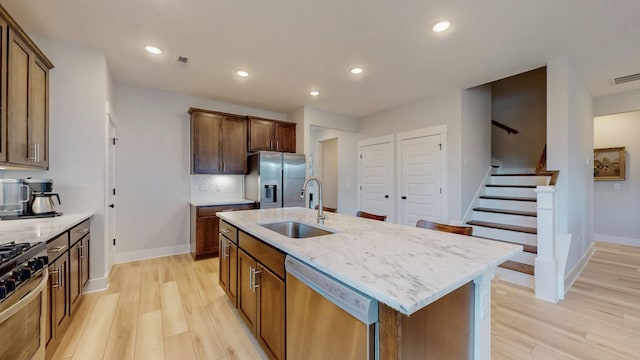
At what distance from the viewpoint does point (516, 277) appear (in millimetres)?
3055

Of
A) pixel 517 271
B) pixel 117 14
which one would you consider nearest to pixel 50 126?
pixel 117 14

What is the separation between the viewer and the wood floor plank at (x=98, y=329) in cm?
186

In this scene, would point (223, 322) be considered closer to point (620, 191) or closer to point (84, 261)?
point (84, 261)

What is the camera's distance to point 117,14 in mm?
2213

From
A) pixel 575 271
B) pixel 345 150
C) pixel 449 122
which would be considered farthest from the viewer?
pixel 345 150

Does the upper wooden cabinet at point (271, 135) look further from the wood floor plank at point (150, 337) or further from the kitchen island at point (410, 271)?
the kitchen island at point (410, 271)

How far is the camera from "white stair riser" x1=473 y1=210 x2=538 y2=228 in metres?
3.60

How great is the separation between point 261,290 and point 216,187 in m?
3.27

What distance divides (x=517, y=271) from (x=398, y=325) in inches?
121

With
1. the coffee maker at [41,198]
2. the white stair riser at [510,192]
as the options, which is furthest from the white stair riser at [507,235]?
the coffee maker at [41,198]

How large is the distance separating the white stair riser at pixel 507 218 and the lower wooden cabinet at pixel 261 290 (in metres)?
3.68

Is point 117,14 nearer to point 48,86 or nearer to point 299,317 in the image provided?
point 48,86

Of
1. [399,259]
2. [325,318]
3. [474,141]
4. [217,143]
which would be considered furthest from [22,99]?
[474,141]

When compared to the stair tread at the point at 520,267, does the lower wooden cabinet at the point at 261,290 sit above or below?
above
